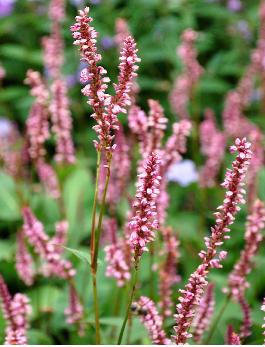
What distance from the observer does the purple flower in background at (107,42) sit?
419 centimetres

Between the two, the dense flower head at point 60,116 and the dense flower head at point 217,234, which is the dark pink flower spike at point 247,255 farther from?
the dense flower head at point 60,116

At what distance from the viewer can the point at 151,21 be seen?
14.6 feet

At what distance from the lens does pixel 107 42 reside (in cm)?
421

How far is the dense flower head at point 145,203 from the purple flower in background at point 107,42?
2945 millimetres

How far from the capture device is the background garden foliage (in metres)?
2.43

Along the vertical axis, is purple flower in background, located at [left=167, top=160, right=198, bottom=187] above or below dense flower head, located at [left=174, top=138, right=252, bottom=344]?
above

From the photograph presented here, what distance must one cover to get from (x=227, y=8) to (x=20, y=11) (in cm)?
145

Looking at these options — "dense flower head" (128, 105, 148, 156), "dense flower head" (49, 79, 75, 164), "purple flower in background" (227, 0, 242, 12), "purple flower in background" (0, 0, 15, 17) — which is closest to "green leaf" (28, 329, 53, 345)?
"dense flower head" (128, 105, 148, 156)

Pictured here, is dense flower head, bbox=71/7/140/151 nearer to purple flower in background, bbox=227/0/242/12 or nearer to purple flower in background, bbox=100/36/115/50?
purple flower in background, bbox=100/36/115/50

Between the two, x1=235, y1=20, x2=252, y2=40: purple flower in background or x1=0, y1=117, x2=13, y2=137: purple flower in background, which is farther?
x1=235, y1=20, x2=252, y2=40: purple flower in background

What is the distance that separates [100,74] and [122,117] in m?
2.70

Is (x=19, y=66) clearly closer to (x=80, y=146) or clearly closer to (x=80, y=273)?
(x=80, y=146)

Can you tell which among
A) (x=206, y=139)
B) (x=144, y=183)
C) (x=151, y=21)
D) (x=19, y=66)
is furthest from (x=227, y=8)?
(x=144, y=183)

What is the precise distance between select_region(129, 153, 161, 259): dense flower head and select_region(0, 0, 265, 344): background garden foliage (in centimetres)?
59
